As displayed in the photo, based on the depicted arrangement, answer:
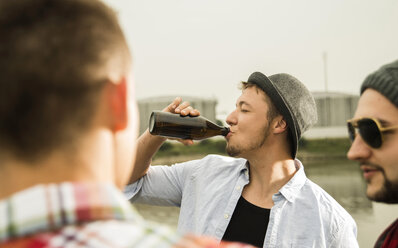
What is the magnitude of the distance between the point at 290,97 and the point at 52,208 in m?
2.24

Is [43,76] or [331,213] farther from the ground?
[43,76]

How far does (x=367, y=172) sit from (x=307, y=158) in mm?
19746

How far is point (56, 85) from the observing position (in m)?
0.68

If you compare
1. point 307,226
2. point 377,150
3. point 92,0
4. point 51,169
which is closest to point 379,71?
point 377,150

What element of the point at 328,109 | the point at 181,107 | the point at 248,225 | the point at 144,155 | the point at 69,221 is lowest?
the point at 328,109

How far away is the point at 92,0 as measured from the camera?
77 centimetres

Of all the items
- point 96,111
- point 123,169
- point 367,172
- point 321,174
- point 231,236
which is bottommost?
point 321,174

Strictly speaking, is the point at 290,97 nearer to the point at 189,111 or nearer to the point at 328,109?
the point at 189,111

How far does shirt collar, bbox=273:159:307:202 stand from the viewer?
2443 millimetres

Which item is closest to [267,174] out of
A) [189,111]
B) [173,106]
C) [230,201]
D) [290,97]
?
[230,201]

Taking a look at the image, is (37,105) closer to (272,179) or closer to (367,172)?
(367,172)

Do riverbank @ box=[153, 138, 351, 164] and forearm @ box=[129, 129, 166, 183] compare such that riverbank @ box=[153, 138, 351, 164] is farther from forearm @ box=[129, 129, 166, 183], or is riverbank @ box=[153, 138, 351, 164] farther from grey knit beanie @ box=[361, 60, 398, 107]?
grey knit beanie @ box=[361, 60, 398, 107]

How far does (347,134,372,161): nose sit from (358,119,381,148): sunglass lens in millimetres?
29

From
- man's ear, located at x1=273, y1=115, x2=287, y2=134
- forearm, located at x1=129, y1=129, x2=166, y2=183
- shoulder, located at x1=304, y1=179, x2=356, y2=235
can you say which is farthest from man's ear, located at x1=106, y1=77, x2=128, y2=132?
man's ear, located at x1=273, y1=115, x2=287, y2=134
